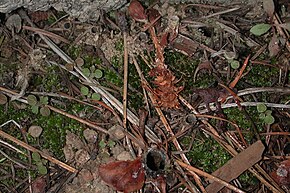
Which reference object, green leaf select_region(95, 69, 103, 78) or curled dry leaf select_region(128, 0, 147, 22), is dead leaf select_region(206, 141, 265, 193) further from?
curled dry leaf select_region(128, 0, 147, 22)

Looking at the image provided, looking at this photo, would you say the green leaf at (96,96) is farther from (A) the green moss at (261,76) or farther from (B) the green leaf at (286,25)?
(B) the green leaf at (286,25)

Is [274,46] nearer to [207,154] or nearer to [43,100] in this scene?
[207,154]

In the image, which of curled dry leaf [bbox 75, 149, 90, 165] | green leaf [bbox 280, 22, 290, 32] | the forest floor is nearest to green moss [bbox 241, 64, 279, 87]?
the forest floor

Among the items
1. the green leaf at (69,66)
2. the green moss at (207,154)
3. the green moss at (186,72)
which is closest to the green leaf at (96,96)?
the green leaf at (69,66)

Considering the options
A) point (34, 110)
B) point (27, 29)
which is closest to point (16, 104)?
point (34, 110)

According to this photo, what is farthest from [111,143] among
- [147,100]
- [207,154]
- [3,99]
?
[3,99]

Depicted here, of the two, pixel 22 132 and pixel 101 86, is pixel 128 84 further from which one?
pixel 22 132
